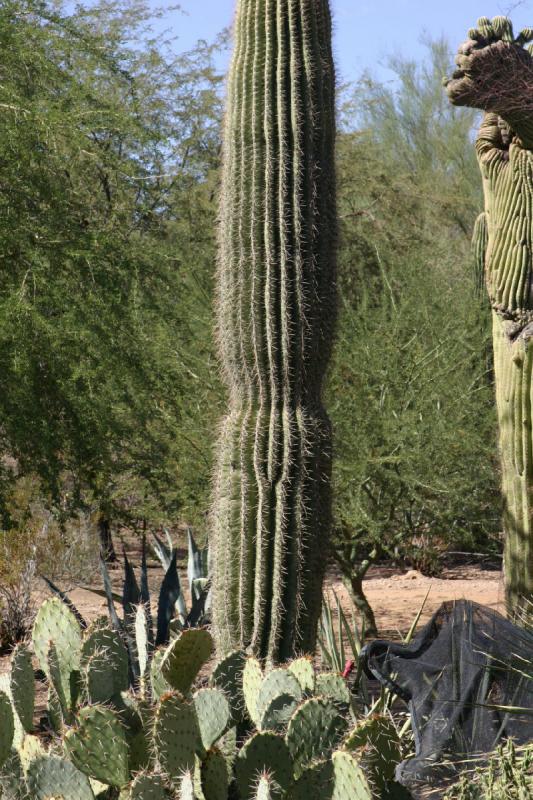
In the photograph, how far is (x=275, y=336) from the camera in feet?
17.4

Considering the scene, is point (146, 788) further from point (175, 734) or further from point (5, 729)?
point (5, 729)

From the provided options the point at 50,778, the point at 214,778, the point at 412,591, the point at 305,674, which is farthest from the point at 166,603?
the point at 412,591

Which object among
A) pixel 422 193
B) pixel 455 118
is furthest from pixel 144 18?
pixel 455 118

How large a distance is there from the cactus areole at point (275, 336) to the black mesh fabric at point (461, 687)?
673 mm

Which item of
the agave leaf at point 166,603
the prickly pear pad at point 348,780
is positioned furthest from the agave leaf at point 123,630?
the prickly pear pad at point 348,780

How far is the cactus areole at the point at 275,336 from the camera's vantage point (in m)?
5.27

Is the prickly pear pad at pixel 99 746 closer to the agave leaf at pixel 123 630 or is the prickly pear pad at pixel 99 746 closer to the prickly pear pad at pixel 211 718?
the prickly pear pad at pixel 211 718

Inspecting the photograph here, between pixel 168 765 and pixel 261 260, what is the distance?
2563 mm

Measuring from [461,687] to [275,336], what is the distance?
1.88 m

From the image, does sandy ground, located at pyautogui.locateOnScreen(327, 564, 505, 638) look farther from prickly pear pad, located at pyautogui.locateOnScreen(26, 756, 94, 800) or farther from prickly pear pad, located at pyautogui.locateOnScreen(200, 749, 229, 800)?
prickly pear pad, located at pyautogui.locateOnScreen(26, 756, 94, 800)

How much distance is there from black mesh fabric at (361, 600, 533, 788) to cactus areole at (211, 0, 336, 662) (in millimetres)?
673

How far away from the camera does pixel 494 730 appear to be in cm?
420

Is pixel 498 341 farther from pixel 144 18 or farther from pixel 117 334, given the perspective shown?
pixel 144 18

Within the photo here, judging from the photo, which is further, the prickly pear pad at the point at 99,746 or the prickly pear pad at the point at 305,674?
the prickly pear pad at the point at 305,674
